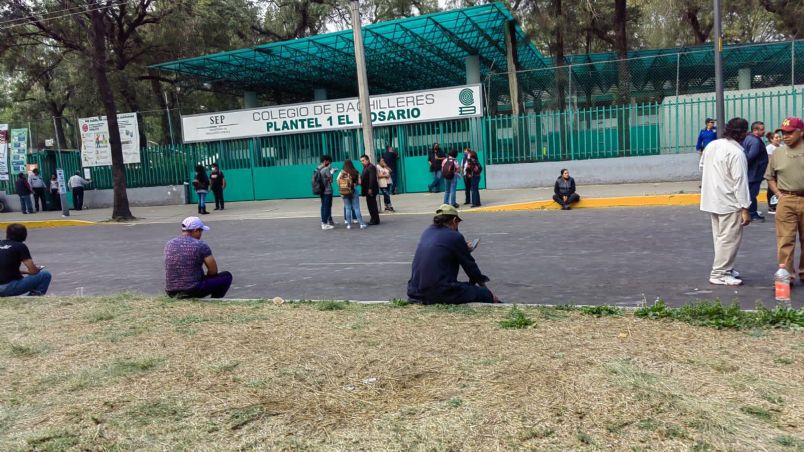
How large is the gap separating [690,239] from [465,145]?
1167cm

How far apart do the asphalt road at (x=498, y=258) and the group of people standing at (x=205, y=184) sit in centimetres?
400

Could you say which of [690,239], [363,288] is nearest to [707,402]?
[363,288]

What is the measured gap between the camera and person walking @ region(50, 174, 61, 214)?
80.8 ft

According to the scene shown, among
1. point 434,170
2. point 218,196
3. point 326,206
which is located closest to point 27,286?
point 326,206

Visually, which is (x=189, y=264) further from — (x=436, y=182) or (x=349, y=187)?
(x=436, y=182)

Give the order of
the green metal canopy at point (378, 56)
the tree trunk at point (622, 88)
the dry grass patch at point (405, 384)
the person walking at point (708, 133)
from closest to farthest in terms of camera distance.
Answer: the dry grass patch at point (405, 384) → the person walking at point (708, 133) → the tree trunk at point (622, 88) → the green metal canopy at point (378, 56)

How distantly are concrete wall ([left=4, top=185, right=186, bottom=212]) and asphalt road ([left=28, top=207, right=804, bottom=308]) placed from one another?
360 inches

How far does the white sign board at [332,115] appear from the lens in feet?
67.7

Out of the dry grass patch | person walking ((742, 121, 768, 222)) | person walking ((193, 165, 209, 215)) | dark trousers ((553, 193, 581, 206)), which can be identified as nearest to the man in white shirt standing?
the dry grass patch

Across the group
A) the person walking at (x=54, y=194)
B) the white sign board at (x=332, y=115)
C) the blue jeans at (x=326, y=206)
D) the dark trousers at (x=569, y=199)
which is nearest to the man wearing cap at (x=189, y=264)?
the blue jeans at (x=326, y=206)

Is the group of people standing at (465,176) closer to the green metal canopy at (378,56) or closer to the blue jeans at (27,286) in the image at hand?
the green metal canopy at (378,56)

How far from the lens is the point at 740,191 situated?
6457 mm

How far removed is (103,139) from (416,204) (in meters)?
14.0

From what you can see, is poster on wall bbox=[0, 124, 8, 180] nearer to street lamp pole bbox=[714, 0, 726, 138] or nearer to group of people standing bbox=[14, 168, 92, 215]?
group of people standing bbox=[14, 168, 92, 215]
